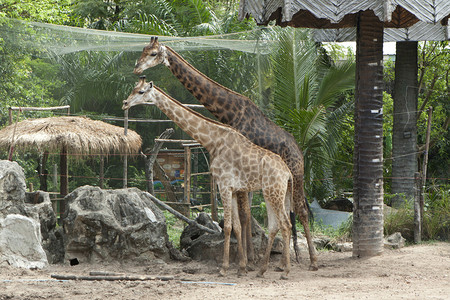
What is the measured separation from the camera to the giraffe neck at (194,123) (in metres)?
7.38

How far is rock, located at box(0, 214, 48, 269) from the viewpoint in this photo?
720 centimetres

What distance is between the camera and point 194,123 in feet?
24.4

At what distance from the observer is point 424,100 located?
13.8 m

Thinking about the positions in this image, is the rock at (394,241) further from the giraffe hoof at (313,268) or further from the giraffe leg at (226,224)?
the giraffe leg at (226,224)

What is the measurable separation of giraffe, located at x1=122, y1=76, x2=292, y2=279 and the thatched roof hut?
2937mm

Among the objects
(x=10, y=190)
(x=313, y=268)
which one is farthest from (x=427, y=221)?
(x=10, y=190)

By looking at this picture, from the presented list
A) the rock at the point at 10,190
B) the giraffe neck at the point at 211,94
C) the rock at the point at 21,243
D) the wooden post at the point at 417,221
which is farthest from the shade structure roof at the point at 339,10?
the rock at the point at 21,243

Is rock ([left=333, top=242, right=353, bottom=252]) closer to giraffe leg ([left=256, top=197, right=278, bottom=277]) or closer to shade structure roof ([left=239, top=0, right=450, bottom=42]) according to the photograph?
giraffe leg ([left=256, top=197, right=278, bottom=277])

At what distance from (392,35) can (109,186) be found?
9375 millimetres

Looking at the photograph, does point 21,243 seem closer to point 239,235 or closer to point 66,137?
point 239,235

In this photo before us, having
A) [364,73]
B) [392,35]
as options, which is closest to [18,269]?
[364,73]

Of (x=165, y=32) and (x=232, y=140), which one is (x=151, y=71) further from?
(x=232, y=140)

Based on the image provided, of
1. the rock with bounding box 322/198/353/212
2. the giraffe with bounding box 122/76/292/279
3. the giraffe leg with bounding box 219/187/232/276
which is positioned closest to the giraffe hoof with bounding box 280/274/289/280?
the giraffe with bounding box 122/76/292/279

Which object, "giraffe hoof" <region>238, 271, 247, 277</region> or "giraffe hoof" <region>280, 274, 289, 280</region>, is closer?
"giraffe hoof" <region>280, 274, 289, 280</region>
